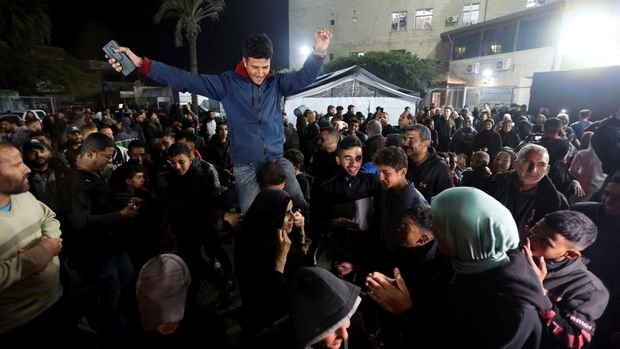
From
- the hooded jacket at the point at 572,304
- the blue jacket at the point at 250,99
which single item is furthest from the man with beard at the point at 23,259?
the hooded jacket at the point at 572,304

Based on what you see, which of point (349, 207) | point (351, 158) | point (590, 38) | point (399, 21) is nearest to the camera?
point (349, 207)

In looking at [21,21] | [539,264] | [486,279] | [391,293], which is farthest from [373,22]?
[486,279]

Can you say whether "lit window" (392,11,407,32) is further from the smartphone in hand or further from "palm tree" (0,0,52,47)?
the smartphone in hand

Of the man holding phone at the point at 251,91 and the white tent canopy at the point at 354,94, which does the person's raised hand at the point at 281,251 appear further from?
the white tent canopy at the point at 354,94

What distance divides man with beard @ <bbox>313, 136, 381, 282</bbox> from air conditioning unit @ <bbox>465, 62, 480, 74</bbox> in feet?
97.7

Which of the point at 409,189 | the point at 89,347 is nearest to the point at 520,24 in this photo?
→ the point at 409,189

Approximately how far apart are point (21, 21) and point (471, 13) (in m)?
36.8

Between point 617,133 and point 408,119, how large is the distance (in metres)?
4.69

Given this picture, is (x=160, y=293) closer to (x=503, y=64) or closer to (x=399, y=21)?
(x=503, y=64)

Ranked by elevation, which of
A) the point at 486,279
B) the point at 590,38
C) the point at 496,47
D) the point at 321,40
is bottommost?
the point at 486,279

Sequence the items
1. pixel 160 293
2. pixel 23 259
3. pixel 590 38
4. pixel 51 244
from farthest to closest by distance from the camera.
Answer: pixel 590 38
pixel 51 244
pixel 23 259
pixel 160 293

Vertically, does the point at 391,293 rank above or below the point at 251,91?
below

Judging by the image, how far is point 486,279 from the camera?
1548mm

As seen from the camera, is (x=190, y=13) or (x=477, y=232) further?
(x=190, y=13)
